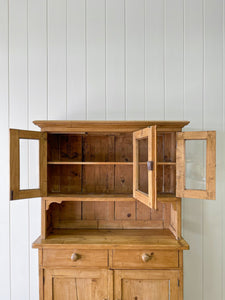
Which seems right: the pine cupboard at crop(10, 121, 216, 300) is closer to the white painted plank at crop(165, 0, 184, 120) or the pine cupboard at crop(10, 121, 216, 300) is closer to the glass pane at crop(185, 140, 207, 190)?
the glass pane at crop(185, 140, 207, 190)

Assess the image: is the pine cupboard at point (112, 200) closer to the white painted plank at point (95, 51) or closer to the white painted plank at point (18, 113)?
the white painted plank at point (18, 113)

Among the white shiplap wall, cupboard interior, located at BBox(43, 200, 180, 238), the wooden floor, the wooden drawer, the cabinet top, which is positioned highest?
the white shiplap wall

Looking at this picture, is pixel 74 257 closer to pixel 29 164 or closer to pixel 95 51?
pixel 29 164

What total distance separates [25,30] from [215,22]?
62.4 inches

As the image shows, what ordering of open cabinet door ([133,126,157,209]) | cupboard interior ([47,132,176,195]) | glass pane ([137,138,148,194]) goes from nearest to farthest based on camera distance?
1. open cabinet door ([133,126,157,209])
2. glass pane ([137,138,148,194])
3. cupboard interior ([47,132,176,195])

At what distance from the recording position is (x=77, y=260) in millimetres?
1514

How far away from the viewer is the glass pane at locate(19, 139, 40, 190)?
1.85 meters

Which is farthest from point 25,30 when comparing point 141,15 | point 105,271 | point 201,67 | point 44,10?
point 105,271

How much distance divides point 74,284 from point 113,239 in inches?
15.2

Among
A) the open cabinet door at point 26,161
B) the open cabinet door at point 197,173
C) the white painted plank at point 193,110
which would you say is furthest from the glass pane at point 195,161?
the open cabinet door at point 26,161

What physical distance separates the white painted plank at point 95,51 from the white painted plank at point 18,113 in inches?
21.1

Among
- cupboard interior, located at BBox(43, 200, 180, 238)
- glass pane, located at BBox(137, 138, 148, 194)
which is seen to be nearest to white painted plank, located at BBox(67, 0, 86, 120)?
glass pane, located at BBox(137, 138, 148, 194)

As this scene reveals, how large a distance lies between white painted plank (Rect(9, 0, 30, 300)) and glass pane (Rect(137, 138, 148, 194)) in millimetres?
948

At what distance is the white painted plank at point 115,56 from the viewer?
1864mm
